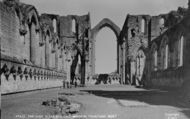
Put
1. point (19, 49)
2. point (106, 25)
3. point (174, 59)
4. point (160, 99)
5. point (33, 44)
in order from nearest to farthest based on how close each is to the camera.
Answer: point (160, 99), point (19, 49), point (33, 44), point (174, 59), point (106, 25)

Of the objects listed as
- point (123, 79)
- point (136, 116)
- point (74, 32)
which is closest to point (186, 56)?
point (136, 116)

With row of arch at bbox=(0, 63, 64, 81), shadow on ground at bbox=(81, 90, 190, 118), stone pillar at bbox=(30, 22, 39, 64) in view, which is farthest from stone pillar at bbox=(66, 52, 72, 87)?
shadow on ground at bbox=(81, 90, 190, 118)

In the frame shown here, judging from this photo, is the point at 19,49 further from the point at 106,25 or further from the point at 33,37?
the point at 106,25

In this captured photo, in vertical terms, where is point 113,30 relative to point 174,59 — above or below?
above

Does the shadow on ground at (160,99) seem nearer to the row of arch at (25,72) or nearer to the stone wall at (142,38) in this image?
the row of arch at (25,72)

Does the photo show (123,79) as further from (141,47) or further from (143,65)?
(141,47)

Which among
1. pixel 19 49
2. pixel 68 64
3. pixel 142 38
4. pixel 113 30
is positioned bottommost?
pixel 68 64

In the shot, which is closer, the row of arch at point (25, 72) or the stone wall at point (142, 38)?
the row of arch at point (25, 72)

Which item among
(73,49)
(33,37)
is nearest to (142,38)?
(73,49)

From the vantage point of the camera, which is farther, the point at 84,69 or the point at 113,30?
the point at 113,30

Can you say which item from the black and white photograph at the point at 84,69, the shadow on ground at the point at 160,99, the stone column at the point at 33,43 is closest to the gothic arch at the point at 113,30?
the black and white photograph at the point at 84,69

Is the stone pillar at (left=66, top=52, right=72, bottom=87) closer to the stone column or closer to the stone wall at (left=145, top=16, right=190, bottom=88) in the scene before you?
the stone wall at (left=145, top=16, right=190, bottom=88)

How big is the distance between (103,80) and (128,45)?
7.42 meters

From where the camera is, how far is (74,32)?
31.5 m
